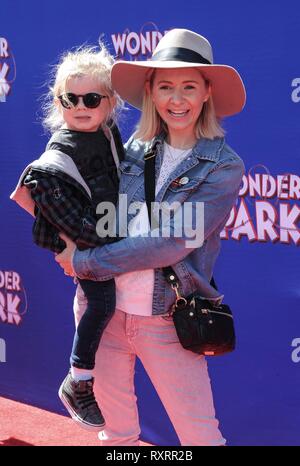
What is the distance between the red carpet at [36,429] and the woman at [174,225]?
4.58ft

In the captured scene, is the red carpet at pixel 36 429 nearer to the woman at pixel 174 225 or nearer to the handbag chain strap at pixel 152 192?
the woman at pixel 174 225

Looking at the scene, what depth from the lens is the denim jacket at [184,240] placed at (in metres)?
2.26

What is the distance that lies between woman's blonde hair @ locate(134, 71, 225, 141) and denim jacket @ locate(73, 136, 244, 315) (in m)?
0.03

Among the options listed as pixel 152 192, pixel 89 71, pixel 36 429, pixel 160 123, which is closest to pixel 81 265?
pixel 152 192

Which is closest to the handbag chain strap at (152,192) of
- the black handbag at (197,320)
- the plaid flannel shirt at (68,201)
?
the black handbag at (197,320)

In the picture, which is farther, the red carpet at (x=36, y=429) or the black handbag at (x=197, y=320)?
the red carpet at (x=36, y=429)

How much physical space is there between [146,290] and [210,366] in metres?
1.24

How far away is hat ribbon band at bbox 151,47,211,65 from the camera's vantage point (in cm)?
232

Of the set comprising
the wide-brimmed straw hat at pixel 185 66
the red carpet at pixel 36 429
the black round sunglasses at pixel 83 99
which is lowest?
the red carpet at pixel 36 429

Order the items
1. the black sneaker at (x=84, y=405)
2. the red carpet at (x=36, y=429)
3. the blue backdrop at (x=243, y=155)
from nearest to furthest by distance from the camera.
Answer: the black sneaker at (x=84, y=405), the blue backdrop at (x=243, y=155), the red carpet at (x=36, y=429)

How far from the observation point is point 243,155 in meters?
3.23

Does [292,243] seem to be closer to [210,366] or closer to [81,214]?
[210,366]

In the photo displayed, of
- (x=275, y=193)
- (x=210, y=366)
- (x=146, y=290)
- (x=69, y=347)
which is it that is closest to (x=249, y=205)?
(x=275, y=193)

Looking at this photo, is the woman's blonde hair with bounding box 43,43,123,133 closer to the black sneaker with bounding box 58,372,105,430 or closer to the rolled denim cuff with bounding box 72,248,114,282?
the rolled denim cuff with bounding box 72,248,114,282
